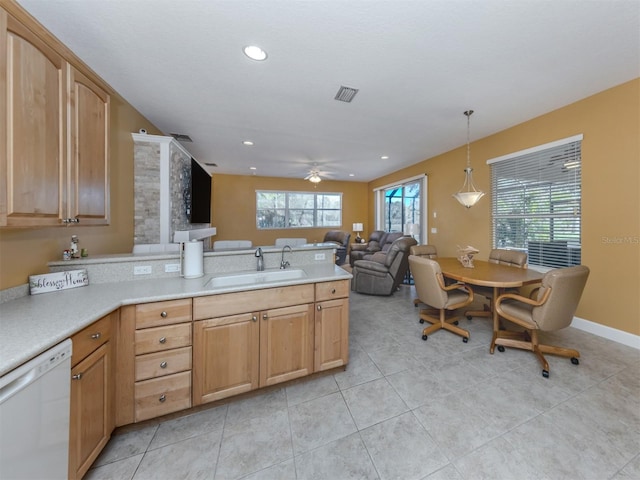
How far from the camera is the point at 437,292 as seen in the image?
2.57 meters

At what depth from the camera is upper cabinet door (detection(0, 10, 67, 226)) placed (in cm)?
109

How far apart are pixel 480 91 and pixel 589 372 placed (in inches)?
114

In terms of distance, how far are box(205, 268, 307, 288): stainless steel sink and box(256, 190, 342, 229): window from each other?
211 inches

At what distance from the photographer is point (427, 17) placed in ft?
5.21

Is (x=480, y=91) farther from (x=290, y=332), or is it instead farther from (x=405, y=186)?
(x=405, y=186)

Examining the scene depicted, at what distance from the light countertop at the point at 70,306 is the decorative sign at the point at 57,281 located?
4 cm

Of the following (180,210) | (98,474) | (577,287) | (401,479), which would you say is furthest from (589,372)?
(180,210)

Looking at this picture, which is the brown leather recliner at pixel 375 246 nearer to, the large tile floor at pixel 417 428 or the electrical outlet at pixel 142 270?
the large tile floor at pixel 417 428

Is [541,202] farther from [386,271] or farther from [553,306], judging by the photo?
[386,271]

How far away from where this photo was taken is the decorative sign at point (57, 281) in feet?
4.87

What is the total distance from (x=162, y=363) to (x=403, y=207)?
21.4ft

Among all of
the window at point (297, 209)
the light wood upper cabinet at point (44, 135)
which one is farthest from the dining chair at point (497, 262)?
the window at point (297, 209)

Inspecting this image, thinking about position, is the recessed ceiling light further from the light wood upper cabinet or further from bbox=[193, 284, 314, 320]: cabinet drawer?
bbox=[193, 284, 314, 320]: cabinet drawer

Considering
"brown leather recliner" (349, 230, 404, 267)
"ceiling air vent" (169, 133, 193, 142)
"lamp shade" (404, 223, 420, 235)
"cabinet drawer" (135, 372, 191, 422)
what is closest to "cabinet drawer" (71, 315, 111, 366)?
"cabinet drawer" (135, 372, 191, 422)
